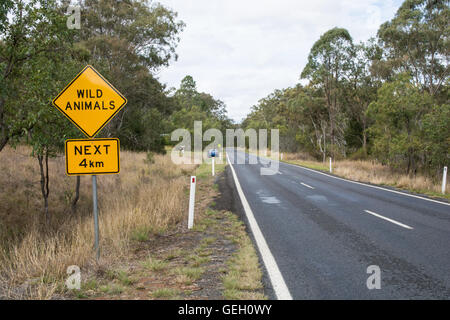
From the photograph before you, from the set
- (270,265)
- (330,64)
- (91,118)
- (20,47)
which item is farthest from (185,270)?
(330,64)

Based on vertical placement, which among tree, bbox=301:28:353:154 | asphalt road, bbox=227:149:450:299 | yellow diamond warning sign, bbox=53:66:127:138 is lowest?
asphalt road, bbox=227:149:450:299

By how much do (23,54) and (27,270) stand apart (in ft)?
18.0

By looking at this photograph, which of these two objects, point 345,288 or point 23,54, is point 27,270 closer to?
point 345,288

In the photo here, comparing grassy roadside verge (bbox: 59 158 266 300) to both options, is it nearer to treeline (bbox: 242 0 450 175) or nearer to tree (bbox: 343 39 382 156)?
treeline (bbox: 242 0 450 175)

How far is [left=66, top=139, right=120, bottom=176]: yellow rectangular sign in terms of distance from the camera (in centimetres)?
534

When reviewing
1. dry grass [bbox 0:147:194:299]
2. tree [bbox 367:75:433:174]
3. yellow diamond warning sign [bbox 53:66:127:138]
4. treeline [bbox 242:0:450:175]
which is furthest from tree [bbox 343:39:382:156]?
yellow diamond warning sign [bbox 53:66:127:138]

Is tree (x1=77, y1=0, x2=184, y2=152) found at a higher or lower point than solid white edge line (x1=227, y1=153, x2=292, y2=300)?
higher

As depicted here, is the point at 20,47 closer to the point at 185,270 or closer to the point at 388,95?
the point at 185,270

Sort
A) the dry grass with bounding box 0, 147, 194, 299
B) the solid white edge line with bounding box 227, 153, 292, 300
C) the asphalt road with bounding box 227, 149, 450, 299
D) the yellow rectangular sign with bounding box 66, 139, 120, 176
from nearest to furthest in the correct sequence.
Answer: the solid white edge line with bounding box 227, 153, 292, 300 < the asphalt road with bounding box 227, 149, 450, 299 < the dry grass with bounding box 0, 147, 194, 299 < the yellow rectangular sign with bounding box 66, 139, 120, 176

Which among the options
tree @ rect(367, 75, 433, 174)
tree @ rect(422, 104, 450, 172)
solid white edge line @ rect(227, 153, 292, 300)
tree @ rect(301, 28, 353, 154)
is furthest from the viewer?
tree @ rect(301, 28, 353, 154)

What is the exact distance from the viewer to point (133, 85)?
100ft

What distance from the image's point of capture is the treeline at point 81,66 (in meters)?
7.84

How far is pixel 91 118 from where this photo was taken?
563cm

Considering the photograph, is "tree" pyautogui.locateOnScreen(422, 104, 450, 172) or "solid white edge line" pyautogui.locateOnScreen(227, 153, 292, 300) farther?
"tree" pyautogui.locateOnScreen(422, 104, 450, 172)
